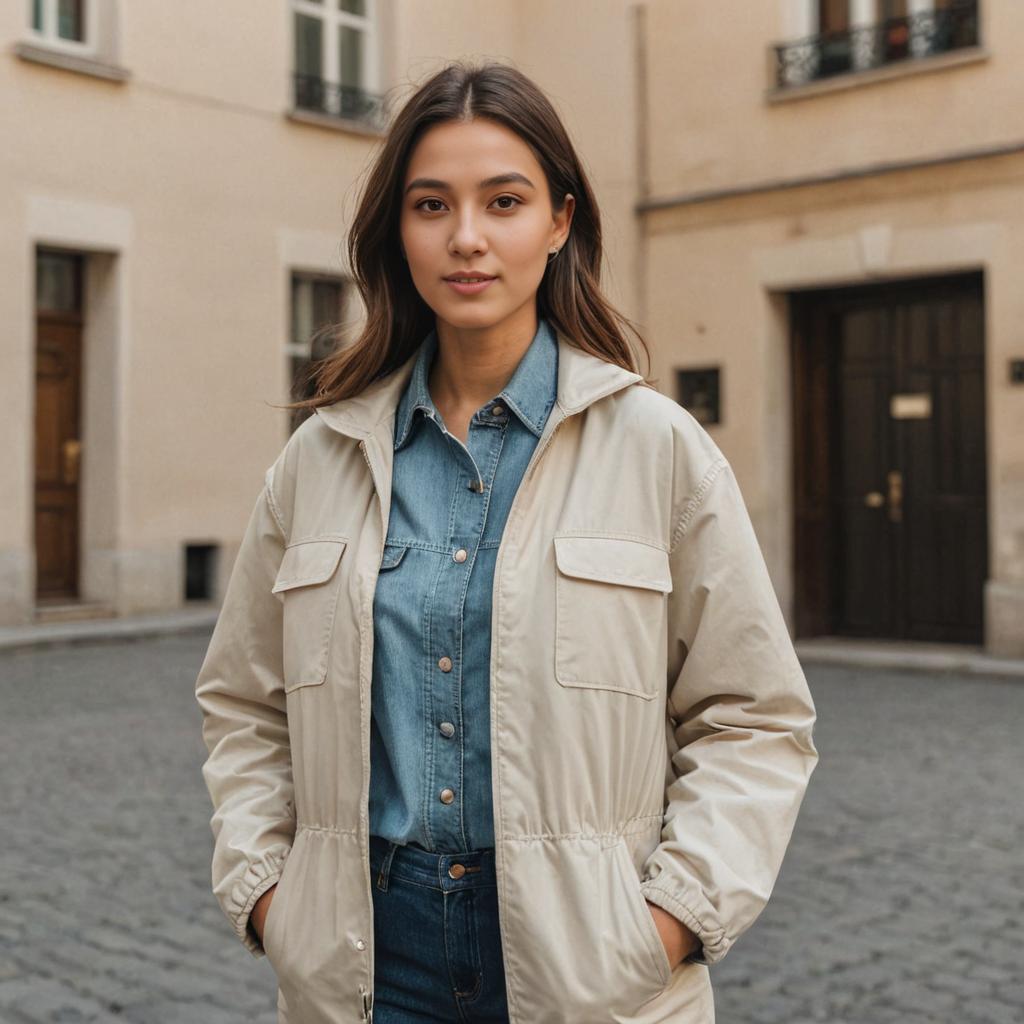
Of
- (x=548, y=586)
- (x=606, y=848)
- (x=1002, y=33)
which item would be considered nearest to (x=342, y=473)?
(x=548, y=586)

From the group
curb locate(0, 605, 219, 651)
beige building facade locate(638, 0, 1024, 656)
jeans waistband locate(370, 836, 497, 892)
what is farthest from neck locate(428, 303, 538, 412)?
beige building facade locate(638, 0, 1024, 656)

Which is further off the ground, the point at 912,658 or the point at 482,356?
the point at 482,356

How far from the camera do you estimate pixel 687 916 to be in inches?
67.9

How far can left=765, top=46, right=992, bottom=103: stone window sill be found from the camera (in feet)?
39.8

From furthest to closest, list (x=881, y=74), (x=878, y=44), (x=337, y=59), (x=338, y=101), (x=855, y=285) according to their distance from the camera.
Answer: (x=337, y=59)
(x=338, y=101)
(x=855, y=285)
(x=878, y=44)
(x=881, y=74)

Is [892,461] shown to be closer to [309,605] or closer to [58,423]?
[58,423]

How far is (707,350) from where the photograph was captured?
13.9 m

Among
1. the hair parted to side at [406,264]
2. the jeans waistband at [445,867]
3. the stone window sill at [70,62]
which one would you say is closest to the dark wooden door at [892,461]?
the stone window sill at [70,62]

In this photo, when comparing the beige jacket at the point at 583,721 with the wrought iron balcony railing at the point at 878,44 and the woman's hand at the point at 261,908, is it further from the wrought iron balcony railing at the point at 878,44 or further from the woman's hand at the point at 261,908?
the wrought iron balcony railing at the point at 878,44

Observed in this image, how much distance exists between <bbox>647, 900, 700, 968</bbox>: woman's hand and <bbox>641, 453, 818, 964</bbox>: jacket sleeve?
3 cm

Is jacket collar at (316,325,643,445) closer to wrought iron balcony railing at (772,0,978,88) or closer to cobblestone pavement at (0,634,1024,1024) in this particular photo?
cobblestone pavement at (0,634,1024,1024)

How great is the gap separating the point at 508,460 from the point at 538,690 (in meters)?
0.31

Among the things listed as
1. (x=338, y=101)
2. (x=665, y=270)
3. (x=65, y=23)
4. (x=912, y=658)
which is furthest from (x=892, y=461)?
(x=65, y=23)

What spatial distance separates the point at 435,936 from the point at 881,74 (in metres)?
12.1
